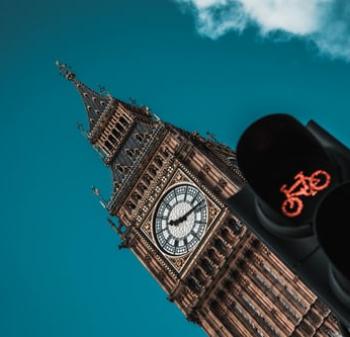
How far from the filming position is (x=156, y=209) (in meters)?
46.5

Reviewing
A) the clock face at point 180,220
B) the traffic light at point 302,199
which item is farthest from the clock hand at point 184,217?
the traffic light at point 302,199

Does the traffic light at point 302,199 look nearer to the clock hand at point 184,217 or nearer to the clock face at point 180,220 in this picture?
the clock face at point 180,220

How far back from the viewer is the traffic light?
6.06 metres

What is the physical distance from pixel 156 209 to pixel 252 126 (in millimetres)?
39420

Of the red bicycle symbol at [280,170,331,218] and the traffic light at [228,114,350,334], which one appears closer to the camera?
the traffic light at [228,114,350,334]

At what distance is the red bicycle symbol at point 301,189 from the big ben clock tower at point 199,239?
3037 centimetres

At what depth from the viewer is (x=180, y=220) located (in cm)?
4409

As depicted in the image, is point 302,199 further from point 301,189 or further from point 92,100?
point 92,100

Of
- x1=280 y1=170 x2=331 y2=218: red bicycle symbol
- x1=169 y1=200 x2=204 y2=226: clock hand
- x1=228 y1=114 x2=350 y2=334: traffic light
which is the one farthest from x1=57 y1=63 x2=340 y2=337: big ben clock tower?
x1=280 y1=170 x2=331 y2=218: red bicycle symbol

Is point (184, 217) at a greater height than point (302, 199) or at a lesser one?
greater

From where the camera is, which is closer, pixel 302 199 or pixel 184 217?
pixel 302 199

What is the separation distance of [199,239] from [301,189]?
3605cm

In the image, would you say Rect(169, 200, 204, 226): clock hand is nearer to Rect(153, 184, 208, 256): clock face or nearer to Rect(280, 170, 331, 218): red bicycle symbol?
Rect(153, 184, 208, 256): clock face

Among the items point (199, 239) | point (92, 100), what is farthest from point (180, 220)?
point (92, 100)
